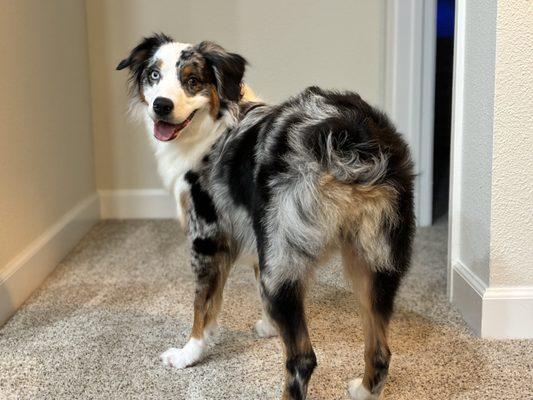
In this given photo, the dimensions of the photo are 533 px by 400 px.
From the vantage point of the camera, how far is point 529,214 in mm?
1993

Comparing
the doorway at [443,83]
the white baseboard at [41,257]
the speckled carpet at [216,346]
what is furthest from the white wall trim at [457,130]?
the doorway at [443,83]

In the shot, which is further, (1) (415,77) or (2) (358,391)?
(1) (415,77)

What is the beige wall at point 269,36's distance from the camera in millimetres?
3373

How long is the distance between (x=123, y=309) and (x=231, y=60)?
3.35 ft

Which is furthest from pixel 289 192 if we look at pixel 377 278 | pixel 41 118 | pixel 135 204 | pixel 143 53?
pixel 135 204

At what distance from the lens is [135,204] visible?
3.62 m

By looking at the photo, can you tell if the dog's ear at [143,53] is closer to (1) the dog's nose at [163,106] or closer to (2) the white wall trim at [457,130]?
(1) the dog's nose at [163,106]

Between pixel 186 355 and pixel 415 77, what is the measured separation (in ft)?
6.71

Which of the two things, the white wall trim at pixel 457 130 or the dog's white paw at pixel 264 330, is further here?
the white wall trim at pixel 457 130

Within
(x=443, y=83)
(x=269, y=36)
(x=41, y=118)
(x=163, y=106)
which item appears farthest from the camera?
(x=443, y=83)

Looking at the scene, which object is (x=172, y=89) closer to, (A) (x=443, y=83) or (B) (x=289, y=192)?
(B) (x=289, y=192)

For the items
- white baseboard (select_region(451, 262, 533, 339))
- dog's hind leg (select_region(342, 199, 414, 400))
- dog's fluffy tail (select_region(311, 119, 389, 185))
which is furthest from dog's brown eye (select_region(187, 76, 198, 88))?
white baseboard (select_region(451, 262, 533, 339))

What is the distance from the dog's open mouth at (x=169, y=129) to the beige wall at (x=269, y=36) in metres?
1.60

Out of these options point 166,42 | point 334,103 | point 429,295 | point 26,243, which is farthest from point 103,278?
point 334,103
